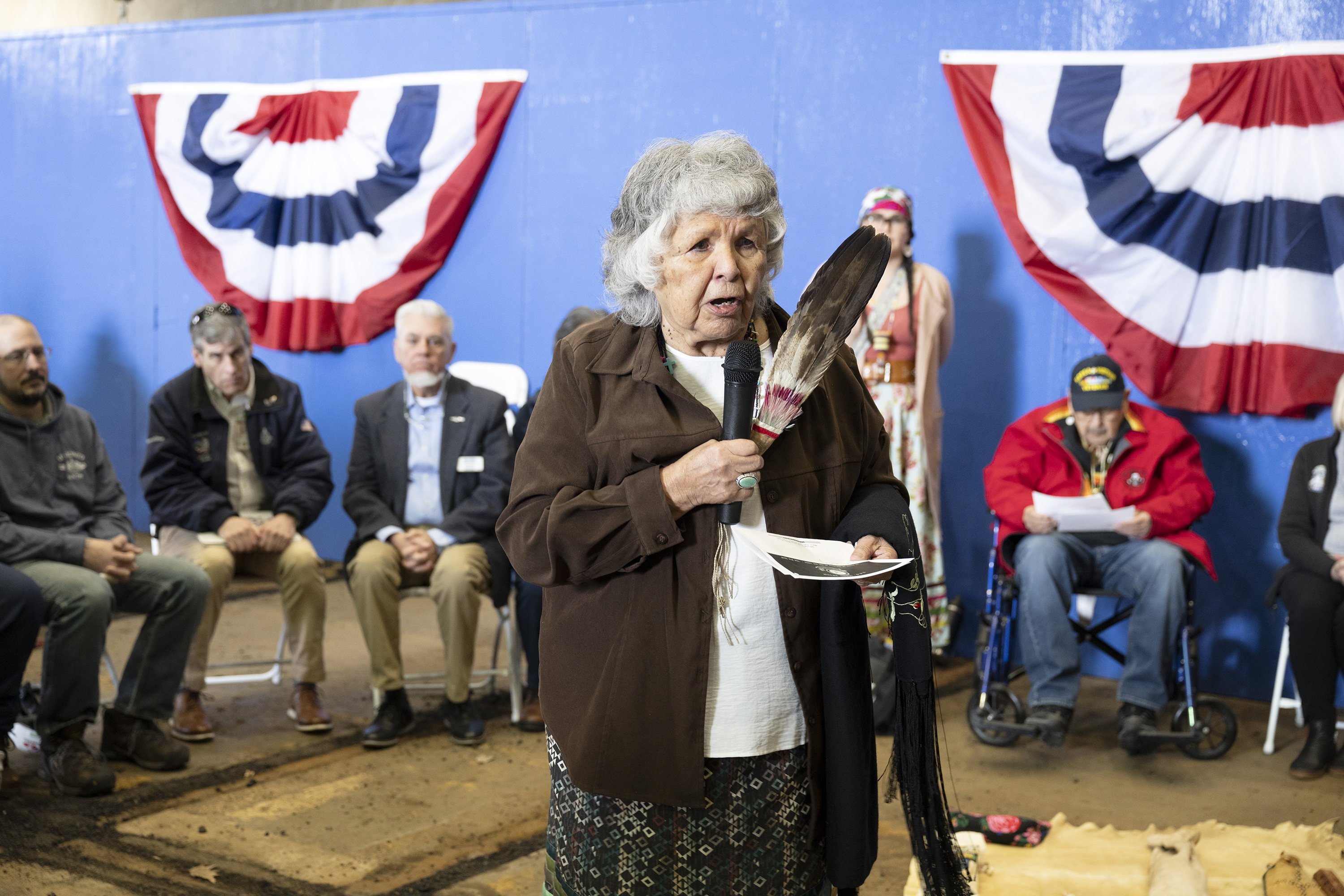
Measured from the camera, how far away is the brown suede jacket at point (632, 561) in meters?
1.46

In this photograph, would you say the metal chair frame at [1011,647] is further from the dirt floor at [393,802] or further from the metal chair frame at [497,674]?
the metal chair frame at [497,674]

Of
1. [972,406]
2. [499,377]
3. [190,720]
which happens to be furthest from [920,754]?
[499,377]

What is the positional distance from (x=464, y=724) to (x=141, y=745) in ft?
3.27

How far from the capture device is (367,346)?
260 inches

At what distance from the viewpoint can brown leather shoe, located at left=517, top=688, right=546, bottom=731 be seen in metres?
4.12

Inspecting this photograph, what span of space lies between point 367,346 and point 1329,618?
486 centimetres

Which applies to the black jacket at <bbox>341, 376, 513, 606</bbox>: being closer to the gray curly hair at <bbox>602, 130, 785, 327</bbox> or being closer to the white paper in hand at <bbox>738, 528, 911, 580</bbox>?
the gray curly hair at <bbox>602, 130, 785, 327</bbox>

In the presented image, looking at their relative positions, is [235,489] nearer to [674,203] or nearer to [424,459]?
[424,459]

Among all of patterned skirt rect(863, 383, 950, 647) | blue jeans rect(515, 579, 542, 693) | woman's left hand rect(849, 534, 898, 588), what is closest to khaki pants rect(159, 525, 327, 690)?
blue jeans rect(515, 579, 542, 693)

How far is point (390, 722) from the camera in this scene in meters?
3.96

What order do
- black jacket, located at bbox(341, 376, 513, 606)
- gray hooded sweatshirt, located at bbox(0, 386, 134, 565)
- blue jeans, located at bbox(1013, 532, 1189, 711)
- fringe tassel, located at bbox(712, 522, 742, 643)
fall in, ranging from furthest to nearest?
black jacket, located at bbox(341, 376, 513, 606), blue jeans, located at bbox(1013, 532, 1189, 711), gray hooded sweatshirt, located at bbox(0, 386, 134, 565), fringe tassel, located at bbox(712, 522, 742, 643)

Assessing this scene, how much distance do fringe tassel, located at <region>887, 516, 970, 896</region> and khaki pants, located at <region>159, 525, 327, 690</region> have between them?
2960mm

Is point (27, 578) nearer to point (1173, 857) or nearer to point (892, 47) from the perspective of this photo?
point (1173, 857)

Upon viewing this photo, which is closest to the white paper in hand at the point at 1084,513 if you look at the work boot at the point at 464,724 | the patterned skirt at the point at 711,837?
the work boot at the point at 464,724
